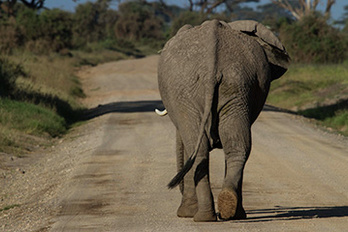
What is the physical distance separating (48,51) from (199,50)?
1714 inches

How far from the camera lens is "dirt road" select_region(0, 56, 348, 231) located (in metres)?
7.62

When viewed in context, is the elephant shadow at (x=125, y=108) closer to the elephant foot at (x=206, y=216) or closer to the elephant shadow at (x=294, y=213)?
the elephant shadow at (x=294, y=213)

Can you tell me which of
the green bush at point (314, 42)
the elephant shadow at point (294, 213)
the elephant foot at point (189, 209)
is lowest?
the green bush at point (314, 42)

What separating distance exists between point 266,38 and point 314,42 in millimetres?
32177

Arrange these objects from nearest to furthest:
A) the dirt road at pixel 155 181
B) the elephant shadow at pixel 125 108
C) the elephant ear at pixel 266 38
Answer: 1. the elephant ear at pixel 266 38
2. the dirt road at pixel 155 181
3. the elephant shadow at pixel 125 108

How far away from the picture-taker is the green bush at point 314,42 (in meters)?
38.4

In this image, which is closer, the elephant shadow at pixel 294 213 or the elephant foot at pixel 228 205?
the elephant foot at pixel 228 205

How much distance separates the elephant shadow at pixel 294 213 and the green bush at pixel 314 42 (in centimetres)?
3038

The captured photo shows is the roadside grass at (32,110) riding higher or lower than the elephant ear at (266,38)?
lower

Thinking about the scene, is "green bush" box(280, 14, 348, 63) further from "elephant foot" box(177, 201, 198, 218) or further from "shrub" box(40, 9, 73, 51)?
"elephant foot" box(177, 201, 198, 218)

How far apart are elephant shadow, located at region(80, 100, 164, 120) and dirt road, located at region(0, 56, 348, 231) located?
6.60 feet

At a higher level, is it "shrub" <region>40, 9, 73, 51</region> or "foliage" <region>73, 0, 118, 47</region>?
"shrub" <region>40, 9, 73, 51</region>

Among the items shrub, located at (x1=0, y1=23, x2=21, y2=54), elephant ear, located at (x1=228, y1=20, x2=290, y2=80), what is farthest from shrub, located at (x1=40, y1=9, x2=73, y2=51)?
elephant ear, located at (x1=228, y1=20, x2=290, y2=80)

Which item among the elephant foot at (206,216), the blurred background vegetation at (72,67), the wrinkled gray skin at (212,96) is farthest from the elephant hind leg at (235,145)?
the blurred background vegetation at (72,67)
